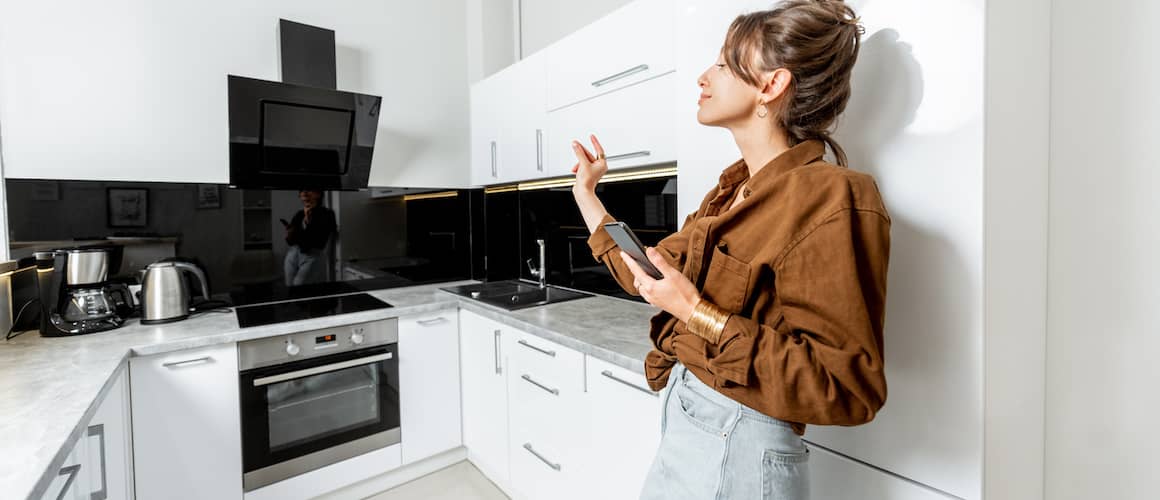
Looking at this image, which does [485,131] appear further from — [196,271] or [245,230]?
[196,271]

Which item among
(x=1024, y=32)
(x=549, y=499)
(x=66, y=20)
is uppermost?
(x=66, y=20)

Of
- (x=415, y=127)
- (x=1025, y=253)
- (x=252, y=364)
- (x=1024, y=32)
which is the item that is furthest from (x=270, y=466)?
(x=1024, y=32)

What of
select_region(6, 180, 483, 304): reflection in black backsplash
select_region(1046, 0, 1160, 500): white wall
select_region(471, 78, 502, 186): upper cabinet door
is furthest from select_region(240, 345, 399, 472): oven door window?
select_region(1046, 0, 1160, 500): white wall

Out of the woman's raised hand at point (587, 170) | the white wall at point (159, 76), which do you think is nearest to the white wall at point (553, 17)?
the white wall at point (159, 76)

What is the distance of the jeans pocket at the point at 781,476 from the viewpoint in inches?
30.7

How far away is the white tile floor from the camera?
226cm

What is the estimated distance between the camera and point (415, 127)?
2879 mm

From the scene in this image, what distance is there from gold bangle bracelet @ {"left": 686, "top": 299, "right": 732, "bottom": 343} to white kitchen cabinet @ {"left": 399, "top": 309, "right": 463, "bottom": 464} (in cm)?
179

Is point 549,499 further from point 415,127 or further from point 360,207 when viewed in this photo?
point 415,127

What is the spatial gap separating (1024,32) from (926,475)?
32.2 inches

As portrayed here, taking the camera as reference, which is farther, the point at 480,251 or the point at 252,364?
the point at 480,251

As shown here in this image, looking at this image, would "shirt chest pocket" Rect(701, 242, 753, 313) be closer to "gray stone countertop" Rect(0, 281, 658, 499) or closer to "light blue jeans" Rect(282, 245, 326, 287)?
"gray stone countertop" Rect(0, 281, 658, 499)

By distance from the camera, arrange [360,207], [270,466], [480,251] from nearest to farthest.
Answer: [270,466]
[360,207]
[480,251]

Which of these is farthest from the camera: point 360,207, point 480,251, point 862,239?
point 480,251
